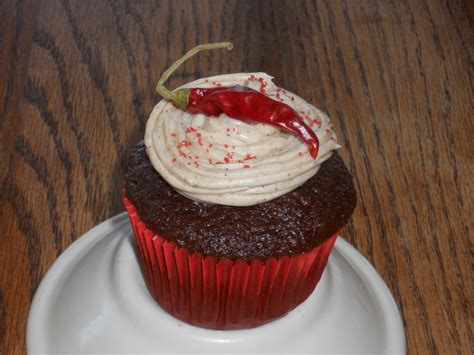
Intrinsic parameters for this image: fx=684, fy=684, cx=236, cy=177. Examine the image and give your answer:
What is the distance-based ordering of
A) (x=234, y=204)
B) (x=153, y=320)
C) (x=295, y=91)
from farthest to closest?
(x=295, y=91) → (x=153, y=320) → (x=234, y=204)

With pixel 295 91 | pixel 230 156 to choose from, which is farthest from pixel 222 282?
pixel 295 91

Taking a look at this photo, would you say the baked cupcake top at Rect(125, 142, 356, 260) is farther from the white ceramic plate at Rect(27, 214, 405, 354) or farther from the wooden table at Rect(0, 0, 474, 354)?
the wooden table at Rect(0, 0, 474, 354)

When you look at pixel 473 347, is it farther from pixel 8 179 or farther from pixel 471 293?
pixel 8 179

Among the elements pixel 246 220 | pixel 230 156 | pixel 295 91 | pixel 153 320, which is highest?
pixel 230 156

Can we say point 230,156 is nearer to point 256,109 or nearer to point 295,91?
point 256,109

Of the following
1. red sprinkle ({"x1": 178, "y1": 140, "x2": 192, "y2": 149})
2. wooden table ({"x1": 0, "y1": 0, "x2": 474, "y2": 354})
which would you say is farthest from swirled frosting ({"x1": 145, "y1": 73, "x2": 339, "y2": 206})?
wooden table ({"x1": 0, "y1": 0, "x2": 474, "y2": 354})

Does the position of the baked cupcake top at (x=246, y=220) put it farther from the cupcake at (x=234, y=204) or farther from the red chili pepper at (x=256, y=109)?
the red chili pepper at (x=256, y=109)

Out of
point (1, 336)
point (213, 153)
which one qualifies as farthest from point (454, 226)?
point (1, 336)
